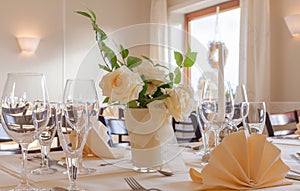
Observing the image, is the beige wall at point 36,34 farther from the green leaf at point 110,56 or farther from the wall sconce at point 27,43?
the green leaf at point 110,56

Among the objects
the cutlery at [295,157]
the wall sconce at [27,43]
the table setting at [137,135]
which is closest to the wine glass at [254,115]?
the table setting at [137,135]

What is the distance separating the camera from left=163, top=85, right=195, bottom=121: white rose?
103 centimetres

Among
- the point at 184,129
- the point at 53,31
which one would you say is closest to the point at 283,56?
the point at 53,31

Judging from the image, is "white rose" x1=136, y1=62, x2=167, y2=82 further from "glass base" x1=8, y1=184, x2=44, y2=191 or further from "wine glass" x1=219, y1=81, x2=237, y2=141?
"glass base" x1=8, y1=184, x2=44, y2=191

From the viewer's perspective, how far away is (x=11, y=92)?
863mm

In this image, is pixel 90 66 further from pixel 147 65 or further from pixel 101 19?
pixel 101 19

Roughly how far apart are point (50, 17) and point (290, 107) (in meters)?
3.08

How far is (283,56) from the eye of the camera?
13.0 feet

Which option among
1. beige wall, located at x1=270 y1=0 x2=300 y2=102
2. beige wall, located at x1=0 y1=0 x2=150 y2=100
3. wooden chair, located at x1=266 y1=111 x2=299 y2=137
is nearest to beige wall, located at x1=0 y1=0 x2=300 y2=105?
beige wall, located at x1=0 y1=0 x2=150 y2=100

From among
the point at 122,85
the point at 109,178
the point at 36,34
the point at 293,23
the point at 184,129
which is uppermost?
the point at 36,34

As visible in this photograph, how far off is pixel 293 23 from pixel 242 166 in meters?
3.11

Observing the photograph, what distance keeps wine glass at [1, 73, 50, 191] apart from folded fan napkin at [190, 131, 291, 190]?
1.17ft

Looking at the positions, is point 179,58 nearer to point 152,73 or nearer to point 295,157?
point 152,73

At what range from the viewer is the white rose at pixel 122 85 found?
0.99m
